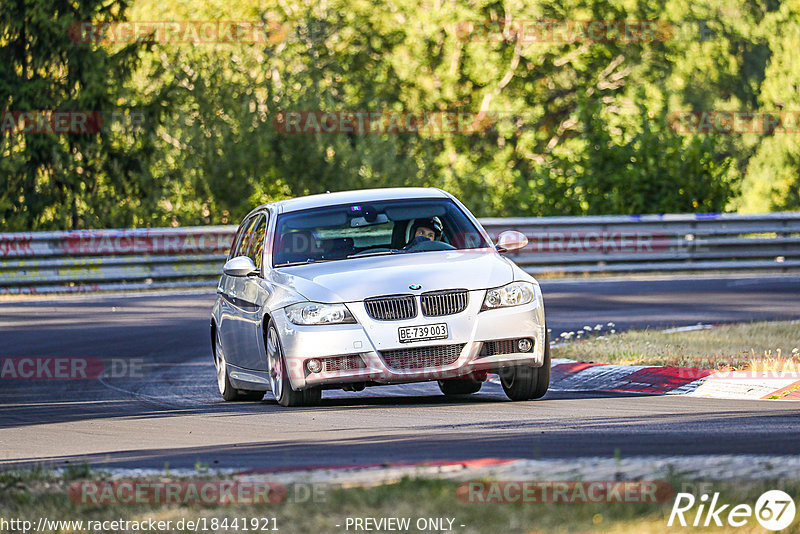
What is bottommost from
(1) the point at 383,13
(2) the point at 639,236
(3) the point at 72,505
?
(2) the point at 639,236

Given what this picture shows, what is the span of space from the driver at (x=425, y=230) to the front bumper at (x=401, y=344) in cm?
131

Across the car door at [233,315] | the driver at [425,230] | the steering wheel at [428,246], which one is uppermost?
the driver at [425,230]

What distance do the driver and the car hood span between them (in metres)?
0.50

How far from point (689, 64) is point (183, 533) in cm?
6500

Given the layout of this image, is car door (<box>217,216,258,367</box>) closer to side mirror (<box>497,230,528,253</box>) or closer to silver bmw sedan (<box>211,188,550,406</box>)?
silver bmw sedan (<box>211,188,550,406</box>)

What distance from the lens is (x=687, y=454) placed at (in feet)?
23.5

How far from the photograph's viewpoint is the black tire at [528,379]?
422 inches

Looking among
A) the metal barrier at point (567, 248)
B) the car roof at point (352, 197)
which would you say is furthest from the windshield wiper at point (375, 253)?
the metal barrier at point (567, 248)

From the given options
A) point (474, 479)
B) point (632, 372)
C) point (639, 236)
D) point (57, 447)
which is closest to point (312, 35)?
point (639, 236)

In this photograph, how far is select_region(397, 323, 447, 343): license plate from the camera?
1020 centimetres

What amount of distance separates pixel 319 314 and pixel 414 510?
490cm

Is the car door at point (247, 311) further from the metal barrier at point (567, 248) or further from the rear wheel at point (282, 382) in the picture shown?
the metal barrier at point (567, 248)

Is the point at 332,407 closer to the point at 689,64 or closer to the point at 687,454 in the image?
the point at 687,454

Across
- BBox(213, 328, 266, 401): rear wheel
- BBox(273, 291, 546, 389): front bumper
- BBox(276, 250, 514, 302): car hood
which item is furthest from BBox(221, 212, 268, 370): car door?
BBox(273, 291, 546, 389): front bumper
